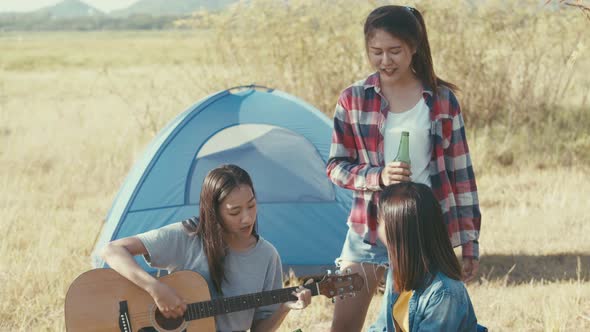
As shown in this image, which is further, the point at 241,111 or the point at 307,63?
the point at 307,63

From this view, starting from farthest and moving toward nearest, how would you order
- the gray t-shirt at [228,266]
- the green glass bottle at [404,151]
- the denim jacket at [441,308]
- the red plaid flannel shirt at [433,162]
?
the gray t-shirt at [228,266] → the red plaid flannel shirt at [433,162] → the green glass bottle at [404,151] → the denim jacket at [441,308]

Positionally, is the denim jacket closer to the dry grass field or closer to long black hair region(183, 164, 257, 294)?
long black hair region(183, 164, 257, 294)

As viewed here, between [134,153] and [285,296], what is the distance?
5604mm

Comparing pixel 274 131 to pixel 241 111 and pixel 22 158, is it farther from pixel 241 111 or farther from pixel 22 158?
pixel 22 158

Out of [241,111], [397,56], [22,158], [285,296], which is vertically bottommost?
[22,158]

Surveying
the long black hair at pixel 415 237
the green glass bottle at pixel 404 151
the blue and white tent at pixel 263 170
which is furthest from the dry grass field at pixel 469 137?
the long black hair at pixel 415 237

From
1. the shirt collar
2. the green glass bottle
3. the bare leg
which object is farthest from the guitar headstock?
the shirt collar

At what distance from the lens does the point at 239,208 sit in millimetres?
3154

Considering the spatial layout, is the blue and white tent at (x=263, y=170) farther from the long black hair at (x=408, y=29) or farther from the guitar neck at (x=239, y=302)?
the long black hair at (x=408, y=29)

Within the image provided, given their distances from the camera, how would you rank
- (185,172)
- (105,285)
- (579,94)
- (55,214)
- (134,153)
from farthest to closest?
(579,94), (134,153), (55,214), (185,172), (105,285)

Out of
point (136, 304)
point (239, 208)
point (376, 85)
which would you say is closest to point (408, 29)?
point (376, 85)

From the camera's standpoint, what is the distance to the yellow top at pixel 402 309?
278 cm

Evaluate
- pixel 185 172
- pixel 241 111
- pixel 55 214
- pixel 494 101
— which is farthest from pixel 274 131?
pixel 494 101

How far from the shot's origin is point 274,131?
5.32 meters
